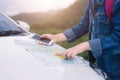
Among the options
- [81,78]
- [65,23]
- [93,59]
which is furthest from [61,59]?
[65,23]

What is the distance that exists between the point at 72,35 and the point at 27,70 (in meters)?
1.21

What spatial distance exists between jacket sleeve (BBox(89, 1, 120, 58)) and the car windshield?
1122 millimetres

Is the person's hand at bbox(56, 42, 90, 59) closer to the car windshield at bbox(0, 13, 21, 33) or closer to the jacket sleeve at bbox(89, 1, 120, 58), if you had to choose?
the jacket sleeve at bbox(89, 1, 120, 58)

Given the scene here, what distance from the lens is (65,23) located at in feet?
55.5

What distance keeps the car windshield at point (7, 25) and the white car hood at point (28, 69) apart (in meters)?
→ 0.79

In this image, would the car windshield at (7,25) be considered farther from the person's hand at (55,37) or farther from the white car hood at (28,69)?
the white car hood at (28,69)

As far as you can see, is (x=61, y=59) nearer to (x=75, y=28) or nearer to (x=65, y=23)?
(x=75, y=28)

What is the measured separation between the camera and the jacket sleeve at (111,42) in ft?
12.2

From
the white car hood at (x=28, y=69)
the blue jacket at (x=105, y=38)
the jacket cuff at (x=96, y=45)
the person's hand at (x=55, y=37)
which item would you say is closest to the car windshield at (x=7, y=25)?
the person's hand at (x=55, y=37)

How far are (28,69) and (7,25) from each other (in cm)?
150

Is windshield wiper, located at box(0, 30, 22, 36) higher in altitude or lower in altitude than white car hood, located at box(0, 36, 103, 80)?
higher

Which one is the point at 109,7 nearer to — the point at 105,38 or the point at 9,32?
the point at 105,38

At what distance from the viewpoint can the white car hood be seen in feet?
10.7

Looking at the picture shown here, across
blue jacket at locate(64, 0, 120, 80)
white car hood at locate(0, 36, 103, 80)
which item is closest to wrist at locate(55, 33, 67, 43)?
blue jacket at locate(64, 0, 120, 80)
